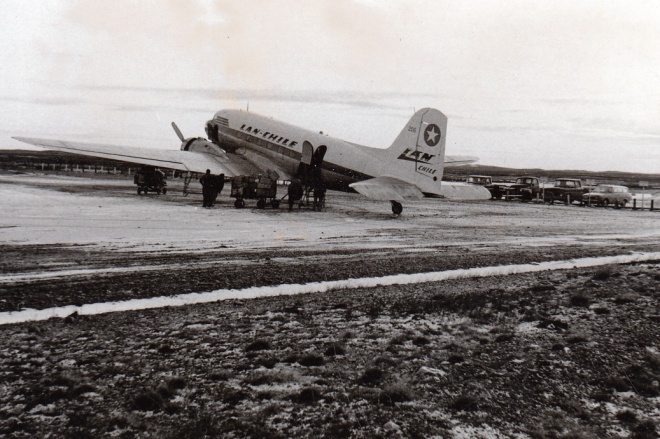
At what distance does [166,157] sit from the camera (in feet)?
93.0

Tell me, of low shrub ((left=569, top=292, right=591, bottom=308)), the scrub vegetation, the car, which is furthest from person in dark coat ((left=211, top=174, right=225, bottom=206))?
the car

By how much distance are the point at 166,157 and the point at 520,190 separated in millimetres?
30166

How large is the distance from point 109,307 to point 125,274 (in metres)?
2.25

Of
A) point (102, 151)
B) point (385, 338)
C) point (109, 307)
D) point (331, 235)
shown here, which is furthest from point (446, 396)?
point (102, 151)

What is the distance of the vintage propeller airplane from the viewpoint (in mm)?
23641

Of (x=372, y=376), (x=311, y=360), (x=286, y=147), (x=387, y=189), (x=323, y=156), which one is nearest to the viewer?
(x=372, y=376)

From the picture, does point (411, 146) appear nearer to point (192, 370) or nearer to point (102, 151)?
point (102, 151)

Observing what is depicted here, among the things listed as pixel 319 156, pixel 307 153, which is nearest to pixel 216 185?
pixel 307 153

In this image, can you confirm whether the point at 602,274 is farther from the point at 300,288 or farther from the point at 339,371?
the point at 339,371

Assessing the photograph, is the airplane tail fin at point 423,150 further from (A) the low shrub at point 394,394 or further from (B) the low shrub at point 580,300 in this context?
(A) the low shrub at point 394,394

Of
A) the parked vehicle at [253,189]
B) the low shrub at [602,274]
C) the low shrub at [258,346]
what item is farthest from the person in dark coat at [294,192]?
the low shrub at [258,346]

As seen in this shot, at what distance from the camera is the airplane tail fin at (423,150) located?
77.4ft

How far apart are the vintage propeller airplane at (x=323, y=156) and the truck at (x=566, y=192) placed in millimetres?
20469

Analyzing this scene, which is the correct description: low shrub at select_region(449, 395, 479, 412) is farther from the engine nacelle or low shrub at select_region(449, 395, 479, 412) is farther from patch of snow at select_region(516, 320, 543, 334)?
the engine nacelle
